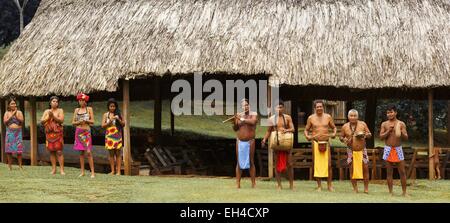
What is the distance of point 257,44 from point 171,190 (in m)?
4.69

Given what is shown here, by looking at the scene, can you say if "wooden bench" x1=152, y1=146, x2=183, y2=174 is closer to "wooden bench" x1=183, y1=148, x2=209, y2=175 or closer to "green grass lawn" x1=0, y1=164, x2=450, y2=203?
"wooden bench" x1=183, y1=148, x2=209, y2=175

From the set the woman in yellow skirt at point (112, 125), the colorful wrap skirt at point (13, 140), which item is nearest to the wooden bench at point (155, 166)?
the woman in yellow skirt at point (112, 125)

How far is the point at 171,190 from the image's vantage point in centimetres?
1148

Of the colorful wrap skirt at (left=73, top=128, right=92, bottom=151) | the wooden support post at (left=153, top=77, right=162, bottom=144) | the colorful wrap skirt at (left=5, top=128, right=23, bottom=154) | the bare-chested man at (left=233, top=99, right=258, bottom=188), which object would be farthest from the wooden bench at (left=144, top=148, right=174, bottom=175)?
the bare-chested man at (left=233, top=99, right=258, bottom=188)

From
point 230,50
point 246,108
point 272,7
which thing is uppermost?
point 272,7

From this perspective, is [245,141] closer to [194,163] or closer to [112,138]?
[112,138]

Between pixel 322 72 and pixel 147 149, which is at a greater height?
pixel 322 72

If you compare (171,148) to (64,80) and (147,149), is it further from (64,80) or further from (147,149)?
(64,80)

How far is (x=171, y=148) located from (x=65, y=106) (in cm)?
1577

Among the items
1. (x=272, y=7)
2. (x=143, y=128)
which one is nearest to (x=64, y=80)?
(x=272, y=7)

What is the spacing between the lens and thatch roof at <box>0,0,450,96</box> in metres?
14.8

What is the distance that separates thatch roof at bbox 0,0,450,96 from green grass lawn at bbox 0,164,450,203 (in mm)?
2342

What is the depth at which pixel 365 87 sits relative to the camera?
48.1ft

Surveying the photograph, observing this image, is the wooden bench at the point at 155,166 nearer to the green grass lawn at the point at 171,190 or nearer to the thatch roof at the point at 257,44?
the green grass lawn at the point at 171,190
